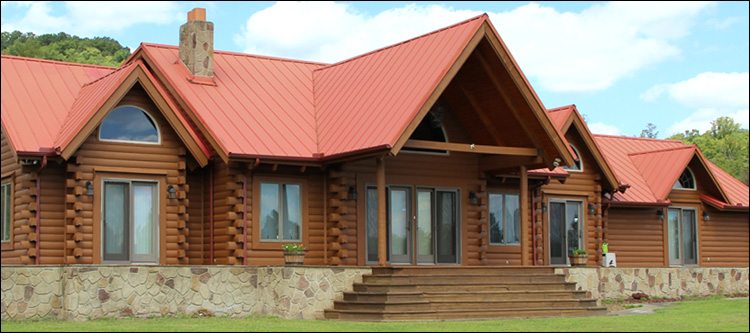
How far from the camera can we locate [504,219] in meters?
27.7

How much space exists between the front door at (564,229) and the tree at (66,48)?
35732mm

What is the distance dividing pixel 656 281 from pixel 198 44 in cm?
1380

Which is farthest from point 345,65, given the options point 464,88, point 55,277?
point 55,277

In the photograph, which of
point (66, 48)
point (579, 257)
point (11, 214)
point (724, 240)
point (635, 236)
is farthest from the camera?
point (66, 48)

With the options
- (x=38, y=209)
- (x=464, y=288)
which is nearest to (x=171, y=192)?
(x=38, y=209)

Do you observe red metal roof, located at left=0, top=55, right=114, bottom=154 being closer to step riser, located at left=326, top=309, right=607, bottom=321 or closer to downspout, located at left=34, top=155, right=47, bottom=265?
downspout, located at left=34, top=155, right=47, bottom=265

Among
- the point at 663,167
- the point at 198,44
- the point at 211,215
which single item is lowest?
the point at 211,215

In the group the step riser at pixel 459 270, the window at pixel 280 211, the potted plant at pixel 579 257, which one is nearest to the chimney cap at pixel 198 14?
the window at pixel 280 211

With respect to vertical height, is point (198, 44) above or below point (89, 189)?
above

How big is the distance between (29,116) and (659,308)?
1543 centimetres

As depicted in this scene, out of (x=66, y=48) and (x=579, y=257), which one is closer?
(x=579, y=257)

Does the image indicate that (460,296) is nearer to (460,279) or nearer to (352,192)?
(460,279)

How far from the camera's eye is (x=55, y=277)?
61.2 ft

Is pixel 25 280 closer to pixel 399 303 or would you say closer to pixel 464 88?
pixel 399 303
